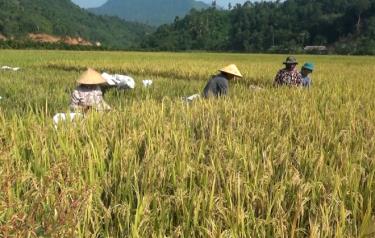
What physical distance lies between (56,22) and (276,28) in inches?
1560

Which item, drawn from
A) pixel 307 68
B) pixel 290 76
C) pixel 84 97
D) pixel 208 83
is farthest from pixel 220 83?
pixel 307 68

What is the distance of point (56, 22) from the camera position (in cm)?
9162

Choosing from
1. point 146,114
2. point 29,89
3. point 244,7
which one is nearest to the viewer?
point 146,114

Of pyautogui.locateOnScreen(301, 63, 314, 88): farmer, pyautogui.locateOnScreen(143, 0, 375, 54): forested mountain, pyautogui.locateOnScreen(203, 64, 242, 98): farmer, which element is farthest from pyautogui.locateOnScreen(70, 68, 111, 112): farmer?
pyautogui.locateOnScreen(143, 0, 375, 54): forested mountain

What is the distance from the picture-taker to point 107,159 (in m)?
2.83

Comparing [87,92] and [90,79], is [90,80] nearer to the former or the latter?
[90,79]

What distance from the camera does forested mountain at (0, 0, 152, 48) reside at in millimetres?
78562

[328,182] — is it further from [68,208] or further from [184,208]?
[68,208]

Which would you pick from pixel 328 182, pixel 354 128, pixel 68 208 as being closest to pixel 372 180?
pixel 328 182

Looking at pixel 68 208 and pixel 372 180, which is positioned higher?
pixel 68 208

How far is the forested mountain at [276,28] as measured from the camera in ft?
248

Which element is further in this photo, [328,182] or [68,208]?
[328,182]

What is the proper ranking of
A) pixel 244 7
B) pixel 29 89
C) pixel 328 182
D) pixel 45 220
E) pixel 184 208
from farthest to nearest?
pixel 244 7 → pixel 29 89 → pixel 328 182 → pixel 184 208 → pixel 45 220

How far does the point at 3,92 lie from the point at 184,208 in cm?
745
